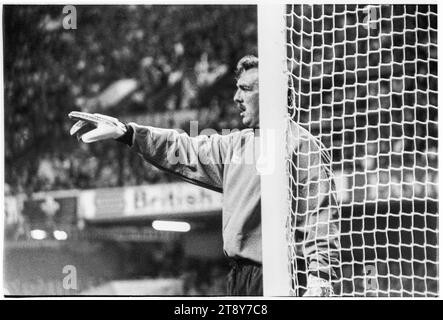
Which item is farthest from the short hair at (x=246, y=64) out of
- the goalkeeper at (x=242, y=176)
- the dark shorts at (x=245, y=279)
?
the dark shorts at (x=245, y=279)

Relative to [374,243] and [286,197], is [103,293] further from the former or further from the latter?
[374,243]

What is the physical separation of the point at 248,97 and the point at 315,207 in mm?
462

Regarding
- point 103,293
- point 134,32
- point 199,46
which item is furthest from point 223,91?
point 103,293

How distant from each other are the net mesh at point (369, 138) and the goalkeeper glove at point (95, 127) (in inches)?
25.0

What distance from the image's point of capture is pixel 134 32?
2.72 m

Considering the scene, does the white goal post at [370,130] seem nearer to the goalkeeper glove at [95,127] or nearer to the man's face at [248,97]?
the man's face at [248,97]

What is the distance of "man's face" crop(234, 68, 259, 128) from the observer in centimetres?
268

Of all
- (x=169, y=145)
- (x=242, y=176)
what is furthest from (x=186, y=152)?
(x=242, y=176)

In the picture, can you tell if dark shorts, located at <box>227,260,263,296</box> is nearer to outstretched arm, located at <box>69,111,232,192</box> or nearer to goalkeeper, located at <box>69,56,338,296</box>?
goalkeeper, located at <box>69,56,338,296</box>

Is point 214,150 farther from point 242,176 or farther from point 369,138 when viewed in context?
point 369,138

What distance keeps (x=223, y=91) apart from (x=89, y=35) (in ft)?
1.75

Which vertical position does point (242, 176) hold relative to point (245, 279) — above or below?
above

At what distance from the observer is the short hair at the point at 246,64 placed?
8.75 feet

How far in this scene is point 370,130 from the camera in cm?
265
